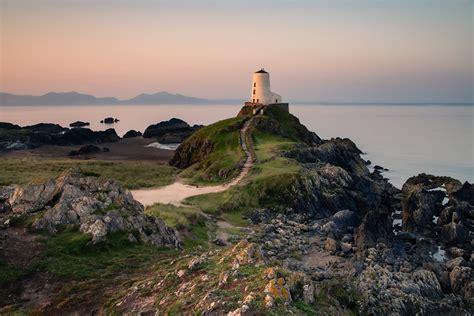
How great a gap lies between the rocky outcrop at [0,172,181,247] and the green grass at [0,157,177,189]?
20.1 meters

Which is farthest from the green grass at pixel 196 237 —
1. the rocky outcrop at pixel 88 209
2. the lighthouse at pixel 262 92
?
the lighthouse at pixel 262 92

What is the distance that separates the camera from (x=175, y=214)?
4028 cm

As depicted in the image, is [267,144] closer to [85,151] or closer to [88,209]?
[88,209]

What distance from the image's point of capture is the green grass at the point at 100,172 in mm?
57469

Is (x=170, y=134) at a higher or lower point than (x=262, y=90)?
lower

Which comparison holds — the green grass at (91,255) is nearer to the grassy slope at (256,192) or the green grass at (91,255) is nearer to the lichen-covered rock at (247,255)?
the lichen-covered rock at (247,255)

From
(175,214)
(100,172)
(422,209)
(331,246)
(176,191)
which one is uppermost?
(100,172)

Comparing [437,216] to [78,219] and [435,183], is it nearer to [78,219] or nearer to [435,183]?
[435,183]

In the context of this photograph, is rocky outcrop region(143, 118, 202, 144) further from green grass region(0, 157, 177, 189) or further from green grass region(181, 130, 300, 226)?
green grass region(181, 130, 300, 226)

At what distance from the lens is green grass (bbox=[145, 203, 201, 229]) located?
125 feet

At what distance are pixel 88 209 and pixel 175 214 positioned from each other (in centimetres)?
1054

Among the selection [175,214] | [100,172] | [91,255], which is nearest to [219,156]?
[100,172]

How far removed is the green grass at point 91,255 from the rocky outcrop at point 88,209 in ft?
2.37

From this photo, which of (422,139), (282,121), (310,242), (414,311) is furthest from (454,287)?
(422,139)
